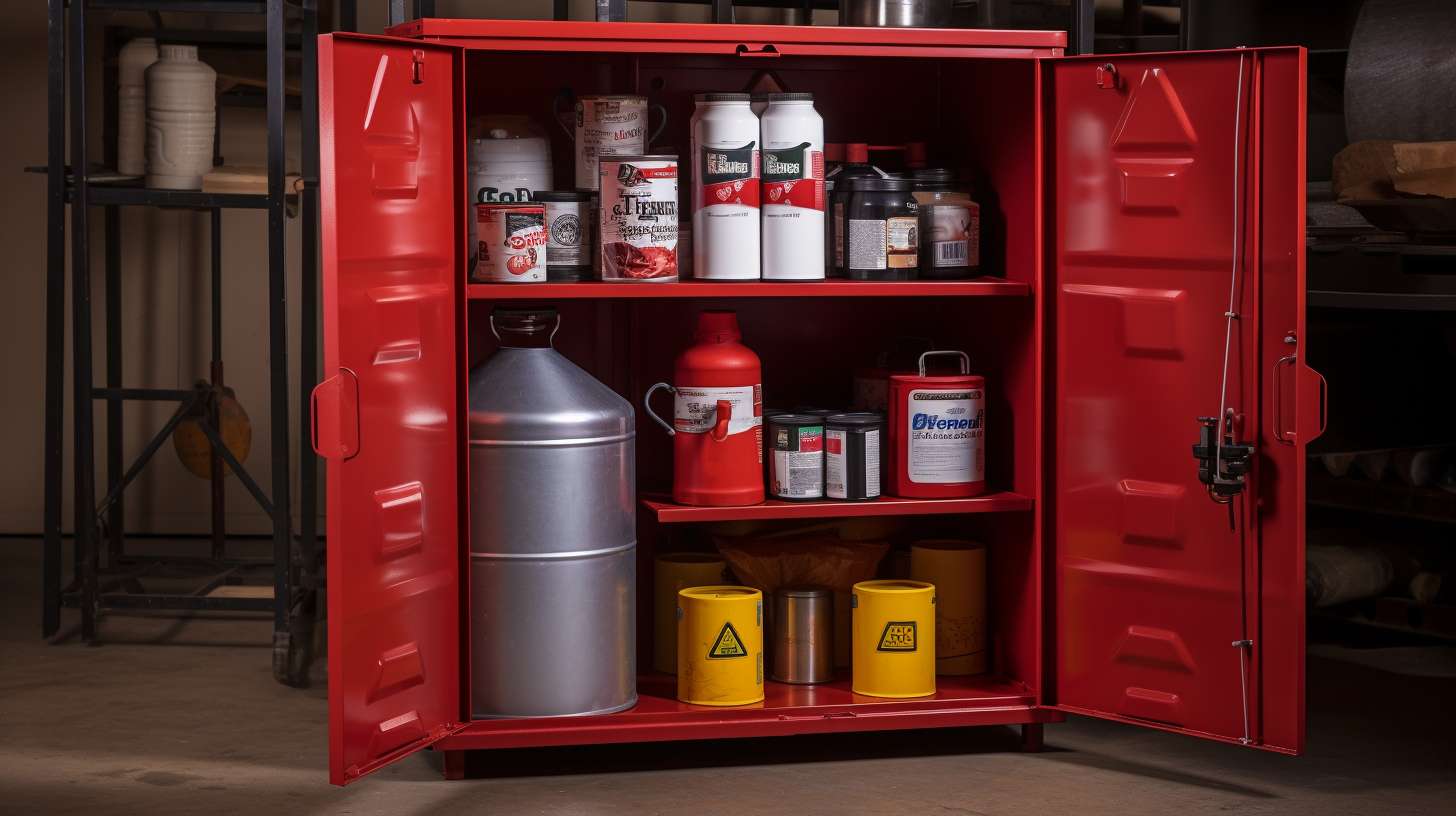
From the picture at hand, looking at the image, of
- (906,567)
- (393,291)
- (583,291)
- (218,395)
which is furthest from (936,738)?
(218,395)

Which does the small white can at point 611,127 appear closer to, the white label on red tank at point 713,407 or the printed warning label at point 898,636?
the white label on red tank at point 713,407

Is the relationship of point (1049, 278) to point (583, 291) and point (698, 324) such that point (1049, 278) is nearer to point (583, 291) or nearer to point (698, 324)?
point (698, 324)

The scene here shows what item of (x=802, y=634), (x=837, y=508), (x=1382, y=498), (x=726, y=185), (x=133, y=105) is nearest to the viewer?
(x=726, y=185)

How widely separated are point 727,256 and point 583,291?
1.11 feet

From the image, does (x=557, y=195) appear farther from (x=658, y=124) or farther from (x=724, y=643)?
(x=724, y=643)

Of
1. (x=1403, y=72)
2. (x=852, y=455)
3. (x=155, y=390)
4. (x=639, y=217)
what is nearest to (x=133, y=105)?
(x=155, y=390)

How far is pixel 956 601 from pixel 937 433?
45 centimetres

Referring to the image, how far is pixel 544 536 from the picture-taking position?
3371 millimetres

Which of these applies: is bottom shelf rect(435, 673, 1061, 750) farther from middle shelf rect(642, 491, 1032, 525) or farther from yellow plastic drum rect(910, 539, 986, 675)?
middle shelf rect(642, 491, 1032, 525)

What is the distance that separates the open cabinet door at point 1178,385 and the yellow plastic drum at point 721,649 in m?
0.70

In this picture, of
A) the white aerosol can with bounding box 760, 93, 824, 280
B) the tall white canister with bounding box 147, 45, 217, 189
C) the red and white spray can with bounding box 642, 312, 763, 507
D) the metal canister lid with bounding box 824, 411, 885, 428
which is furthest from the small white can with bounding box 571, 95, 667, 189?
the tall white canister with bounding box 147, 45, 217, 189

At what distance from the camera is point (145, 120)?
4754 mm

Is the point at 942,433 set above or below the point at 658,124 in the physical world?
below

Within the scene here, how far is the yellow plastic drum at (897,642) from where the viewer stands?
3613 mm
